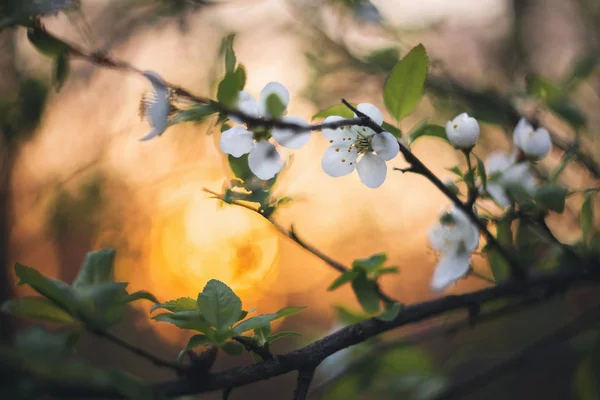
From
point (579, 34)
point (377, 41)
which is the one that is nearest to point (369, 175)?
point (377, 41)

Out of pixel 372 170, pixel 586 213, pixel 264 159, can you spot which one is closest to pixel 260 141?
pixel 264 159

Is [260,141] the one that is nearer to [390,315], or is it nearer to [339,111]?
[339,111]

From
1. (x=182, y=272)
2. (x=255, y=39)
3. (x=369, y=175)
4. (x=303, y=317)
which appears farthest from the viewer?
(x=303, y=317)

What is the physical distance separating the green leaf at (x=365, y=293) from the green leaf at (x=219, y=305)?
7.1 inches

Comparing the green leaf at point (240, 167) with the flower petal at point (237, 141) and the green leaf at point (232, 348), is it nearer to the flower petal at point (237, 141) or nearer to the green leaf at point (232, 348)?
the flower petal at point (237, 141)

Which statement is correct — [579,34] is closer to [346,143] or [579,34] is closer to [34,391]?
[346,143]

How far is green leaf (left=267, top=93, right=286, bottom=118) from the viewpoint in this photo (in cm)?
34

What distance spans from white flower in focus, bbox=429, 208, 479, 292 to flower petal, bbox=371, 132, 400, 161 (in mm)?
174

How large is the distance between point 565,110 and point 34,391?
69 centimetres

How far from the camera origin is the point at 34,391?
0.29 metres

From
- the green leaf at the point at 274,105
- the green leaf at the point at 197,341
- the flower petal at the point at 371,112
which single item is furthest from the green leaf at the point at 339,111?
the green leaf at the point at 197,341

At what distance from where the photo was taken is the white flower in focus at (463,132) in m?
Result: 0.49

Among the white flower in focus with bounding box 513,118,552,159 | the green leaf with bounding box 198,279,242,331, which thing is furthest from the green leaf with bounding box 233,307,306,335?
the white flower in focus with bounding box 513,118,552,159

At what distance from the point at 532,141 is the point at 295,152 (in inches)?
14.9
